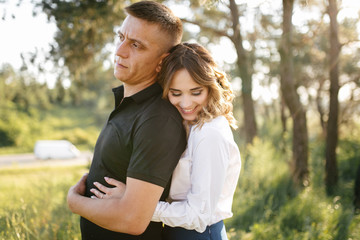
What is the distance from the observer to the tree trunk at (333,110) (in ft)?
22.1

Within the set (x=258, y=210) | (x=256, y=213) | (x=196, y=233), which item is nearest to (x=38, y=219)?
(x=196, y=233)

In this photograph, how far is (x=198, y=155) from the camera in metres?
1.66

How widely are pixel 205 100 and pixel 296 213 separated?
10.8 ft

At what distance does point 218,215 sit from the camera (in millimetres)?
1856

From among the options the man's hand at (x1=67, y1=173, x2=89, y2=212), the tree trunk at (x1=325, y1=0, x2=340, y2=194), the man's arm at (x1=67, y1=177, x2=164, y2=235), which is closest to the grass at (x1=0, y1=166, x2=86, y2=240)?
the man's hand at (x1=67, y1=173, x2=89, y2=212)

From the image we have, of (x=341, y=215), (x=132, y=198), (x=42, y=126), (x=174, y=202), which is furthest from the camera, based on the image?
(x=42, y=126)

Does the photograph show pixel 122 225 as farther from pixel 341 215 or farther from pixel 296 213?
pixel 341 215

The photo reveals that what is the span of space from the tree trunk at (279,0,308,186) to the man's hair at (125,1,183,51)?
421 cm

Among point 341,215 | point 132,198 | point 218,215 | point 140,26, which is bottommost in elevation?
point 341,215

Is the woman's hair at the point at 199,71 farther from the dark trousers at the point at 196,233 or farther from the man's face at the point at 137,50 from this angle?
the dark trousers at the point at 196,233

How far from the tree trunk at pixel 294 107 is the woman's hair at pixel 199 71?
4.11 metres

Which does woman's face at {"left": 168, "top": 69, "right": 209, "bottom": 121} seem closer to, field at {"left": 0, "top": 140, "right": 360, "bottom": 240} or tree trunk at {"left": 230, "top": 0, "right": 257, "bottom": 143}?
field at {"left": 0, "top": 140, "right": 360, "bottom": 240}

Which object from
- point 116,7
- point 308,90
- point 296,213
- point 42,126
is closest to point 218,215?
point 296,213

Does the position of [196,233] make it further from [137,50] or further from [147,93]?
[137,50]
